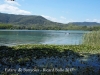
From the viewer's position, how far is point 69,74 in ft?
33.0

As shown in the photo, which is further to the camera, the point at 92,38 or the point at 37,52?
the point at 92,38

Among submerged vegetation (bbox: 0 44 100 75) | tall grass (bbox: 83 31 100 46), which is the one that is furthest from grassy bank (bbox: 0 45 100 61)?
tall grass (bbox: 83 31 100 46)

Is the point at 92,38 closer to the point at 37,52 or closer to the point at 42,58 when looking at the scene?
the point at 37,52

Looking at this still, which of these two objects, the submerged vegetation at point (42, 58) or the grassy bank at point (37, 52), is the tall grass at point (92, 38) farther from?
the submerged vegetation at point (42, 58)

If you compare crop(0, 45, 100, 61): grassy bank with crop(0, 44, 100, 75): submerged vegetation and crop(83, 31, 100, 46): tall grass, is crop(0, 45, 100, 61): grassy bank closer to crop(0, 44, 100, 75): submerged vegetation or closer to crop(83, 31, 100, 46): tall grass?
crop(0, 44, 100, 75): submerged vegetation

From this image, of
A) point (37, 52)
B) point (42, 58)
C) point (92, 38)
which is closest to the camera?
point (42, 58)

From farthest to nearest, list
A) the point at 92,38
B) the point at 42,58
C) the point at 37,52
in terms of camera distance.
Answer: the point at 92,38 < the point at 37,52 < the point at 42,58

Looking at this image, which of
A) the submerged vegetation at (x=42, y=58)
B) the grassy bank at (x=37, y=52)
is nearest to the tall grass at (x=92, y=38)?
the grassy bank at (x=37, y=52)

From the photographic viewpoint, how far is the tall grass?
101 feet

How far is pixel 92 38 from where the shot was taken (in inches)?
1246

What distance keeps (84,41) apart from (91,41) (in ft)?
4.48

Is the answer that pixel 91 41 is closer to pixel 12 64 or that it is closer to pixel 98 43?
pixel 98 43

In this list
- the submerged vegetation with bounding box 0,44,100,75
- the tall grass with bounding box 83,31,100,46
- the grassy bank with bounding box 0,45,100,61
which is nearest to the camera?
the submerged vegetation with bounding box 0,44,100,75

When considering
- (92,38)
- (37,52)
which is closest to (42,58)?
(37,52)
